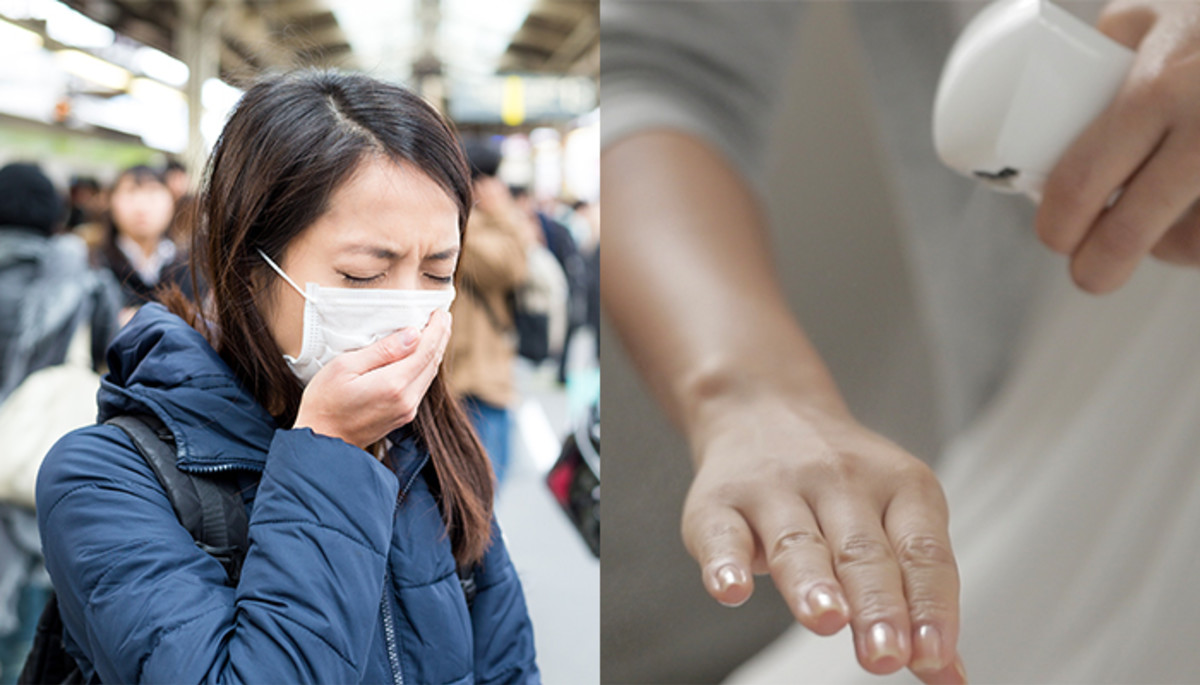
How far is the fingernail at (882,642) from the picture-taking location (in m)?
0.65

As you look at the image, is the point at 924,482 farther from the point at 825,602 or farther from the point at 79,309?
the point at 79,309

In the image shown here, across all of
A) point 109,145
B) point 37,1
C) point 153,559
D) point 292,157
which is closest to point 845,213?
point 292,157

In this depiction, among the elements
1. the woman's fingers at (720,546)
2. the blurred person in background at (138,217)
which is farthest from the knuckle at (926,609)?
the blurred person in background at (138,217)

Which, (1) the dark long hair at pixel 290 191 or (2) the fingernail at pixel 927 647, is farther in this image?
(1) the dark long hair at pixel 290 191

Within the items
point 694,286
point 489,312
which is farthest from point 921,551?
point 489,312

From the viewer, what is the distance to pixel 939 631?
0.67m

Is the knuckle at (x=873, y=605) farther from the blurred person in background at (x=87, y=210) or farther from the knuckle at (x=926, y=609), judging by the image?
the blurred person in background at (x=87, y=210)

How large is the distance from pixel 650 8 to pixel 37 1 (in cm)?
793

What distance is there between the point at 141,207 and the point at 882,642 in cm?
288

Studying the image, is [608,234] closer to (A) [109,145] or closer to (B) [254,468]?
(B) [254,468]

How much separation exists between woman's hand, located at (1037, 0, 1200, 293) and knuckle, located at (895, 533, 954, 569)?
263mm

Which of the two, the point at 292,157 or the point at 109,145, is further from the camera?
the point at 109,145

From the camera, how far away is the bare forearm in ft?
2.52

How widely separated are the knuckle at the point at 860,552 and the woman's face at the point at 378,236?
44cm
